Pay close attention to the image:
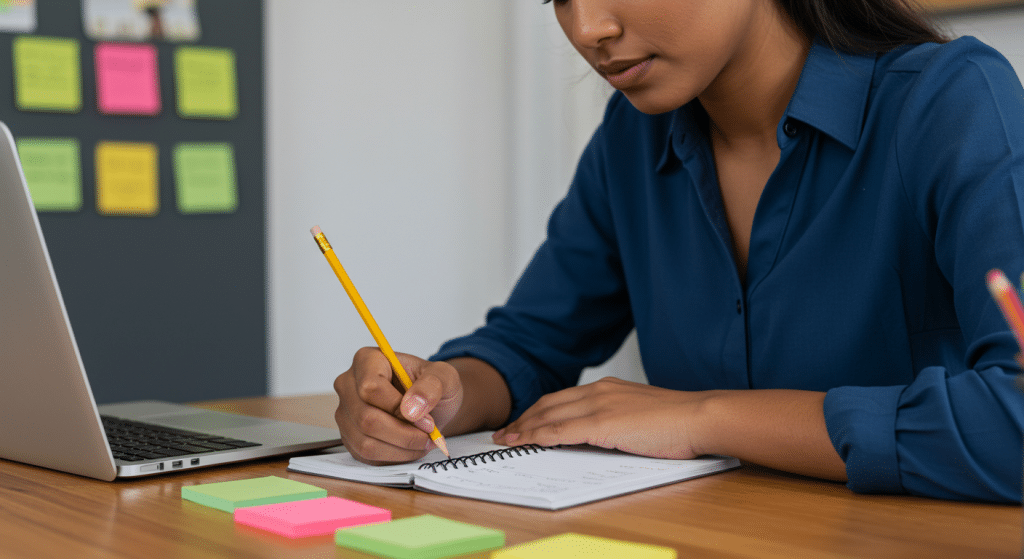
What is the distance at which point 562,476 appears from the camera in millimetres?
713

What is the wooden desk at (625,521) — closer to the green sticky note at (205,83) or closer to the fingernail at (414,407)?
the fingernail at (414,407)

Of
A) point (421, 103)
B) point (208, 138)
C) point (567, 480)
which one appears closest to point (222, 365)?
point (208, 138)

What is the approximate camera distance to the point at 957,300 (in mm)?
805

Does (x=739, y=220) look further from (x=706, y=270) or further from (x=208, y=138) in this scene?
(x=208, y=138)

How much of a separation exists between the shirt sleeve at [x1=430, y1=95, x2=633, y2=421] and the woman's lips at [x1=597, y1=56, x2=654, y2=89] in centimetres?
27

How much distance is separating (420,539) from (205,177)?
66.1 inches

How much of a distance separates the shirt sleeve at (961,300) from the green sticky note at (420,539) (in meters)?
0.29

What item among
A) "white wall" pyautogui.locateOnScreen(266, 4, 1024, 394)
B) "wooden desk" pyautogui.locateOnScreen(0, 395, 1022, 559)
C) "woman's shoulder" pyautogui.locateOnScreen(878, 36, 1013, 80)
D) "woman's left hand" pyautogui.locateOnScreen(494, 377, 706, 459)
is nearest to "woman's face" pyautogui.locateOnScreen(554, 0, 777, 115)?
"woman's shoulder" pyautogui.locateOnScreen(878, 36, 1013, 80)

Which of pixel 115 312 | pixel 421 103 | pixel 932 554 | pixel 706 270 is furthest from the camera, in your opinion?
pixel 421 103

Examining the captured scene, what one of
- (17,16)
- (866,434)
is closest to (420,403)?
(866,434)

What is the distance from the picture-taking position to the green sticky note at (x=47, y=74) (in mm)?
1882

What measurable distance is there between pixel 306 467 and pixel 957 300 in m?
0.56

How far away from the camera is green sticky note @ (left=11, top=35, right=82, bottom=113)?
74.1 inches

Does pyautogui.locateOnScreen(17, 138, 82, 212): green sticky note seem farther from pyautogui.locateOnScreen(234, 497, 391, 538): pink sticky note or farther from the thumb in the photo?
pyautogui.locateOnScreen(234, 497, 391, 538): pink sticky note
